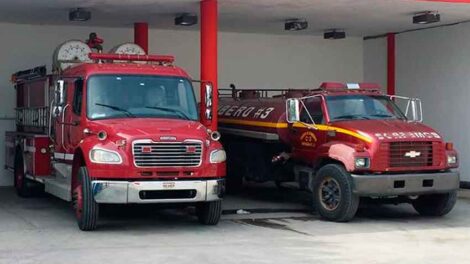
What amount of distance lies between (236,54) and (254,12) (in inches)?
169

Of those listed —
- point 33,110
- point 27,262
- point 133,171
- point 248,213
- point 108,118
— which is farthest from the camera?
point 33,110

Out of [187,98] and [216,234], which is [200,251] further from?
[187,98]

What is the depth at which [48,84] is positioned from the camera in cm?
1452

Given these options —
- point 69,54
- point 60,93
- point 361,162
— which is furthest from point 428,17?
point 60,93

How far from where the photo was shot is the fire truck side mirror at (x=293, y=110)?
13.7m

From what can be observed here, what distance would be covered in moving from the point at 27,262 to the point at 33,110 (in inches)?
272

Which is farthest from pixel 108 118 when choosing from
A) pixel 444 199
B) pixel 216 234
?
pixel 444 199

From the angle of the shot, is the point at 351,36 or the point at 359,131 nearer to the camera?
the point at 359,131

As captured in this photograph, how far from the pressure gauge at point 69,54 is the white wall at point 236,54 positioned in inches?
179

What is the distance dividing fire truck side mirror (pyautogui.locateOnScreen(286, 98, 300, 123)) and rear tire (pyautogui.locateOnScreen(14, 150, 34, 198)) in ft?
18.9

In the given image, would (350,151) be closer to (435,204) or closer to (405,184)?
(405,184)

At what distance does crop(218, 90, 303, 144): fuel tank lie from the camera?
14828 millimetres

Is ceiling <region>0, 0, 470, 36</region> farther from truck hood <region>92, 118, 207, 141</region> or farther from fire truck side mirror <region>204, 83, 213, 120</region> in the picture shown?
truck hood <region>92, 118, 207, 141</region>

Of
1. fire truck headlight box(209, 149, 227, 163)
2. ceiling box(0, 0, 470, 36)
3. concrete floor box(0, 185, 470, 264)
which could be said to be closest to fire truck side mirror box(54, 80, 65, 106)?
concrete floor box(0, 185, 470, 264)
